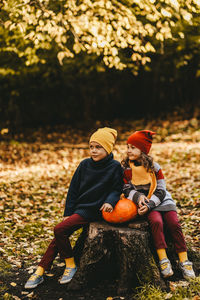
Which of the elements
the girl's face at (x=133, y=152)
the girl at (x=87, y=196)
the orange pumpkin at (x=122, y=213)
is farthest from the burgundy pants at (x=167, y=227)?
the girl's face at (x=133, y=152)

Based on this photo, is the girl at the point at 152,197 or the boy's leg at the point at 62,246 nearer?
the girl at the point at 152,197

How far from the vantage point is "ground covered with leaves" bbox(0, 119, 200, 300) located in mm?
4012

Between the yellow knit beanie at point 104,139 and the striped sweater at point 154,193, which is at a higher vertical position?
the yellow knit beanie at point 104,139

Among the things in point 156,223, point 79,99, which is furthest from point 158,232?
point 79,99

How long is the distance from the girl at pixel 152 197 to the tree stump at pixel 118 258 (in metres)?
0.13

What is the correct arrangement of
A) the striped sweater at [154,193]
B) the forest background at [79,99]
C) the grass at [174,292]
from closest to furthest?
1. the grass at [174,292]
2. the striped sweater at [154,193]
3. the forest background at [79,99]

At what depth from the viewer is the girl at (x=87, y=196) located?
4.13 metres

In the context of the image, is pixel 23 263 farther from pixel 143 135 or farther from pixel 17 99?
pixel 17 99

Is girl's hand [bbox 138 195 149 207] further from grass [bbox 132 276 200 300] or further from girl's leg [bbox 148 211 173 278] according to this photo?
A: grass [bbox 132 276 200 300]

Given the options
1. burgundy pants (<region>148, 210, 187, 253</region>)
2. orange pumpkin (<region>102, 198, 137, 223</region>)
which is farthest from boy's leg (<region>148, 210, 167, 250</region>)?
orange pumpkin (<region>102, 198, 137, 223</region>)

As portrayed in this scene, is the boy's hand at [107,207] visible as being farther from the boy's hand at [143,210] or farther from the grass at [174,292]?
the grass at [174,292]

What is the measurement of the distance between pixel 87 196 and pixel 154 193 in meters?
0.80

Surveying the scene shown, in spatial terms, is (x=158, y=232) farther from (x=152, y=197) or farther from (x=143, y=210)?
(x=152, y=197)

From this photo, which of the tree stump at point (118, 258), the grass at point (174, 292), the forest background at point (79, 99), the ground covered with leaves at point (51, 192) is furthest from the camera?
the forest background at point (79, 99)
